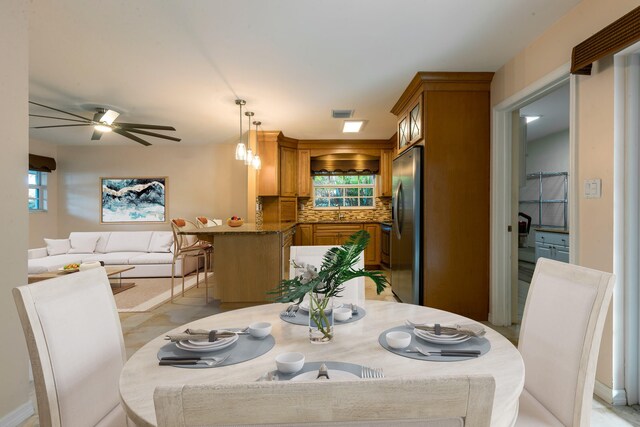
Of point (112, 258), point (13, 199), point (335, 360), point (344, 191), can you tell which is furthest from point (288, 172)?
point (335, 360)

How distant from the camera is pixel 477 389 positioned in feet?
1.22

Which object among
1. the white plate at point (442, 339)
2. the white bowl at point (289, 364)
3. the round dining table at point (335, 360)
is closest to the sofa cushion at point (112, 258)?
the round dining table at point (335, 360)

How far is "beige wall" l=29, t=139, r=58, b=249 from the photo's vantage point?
602cm

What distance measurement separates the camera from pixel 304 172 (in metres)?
6.16

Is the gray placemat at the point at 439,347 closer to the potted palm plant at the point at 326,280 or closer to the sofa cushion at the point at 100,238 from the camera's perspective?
the potted palm plant at the point at 326,280

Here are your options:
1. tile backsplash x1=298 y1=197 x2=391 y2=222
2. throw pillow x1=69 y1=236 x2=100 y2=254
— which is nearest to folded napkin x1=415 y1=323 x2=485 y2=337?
tile backsplash x1=298 y1=197 x2=391 y2=222

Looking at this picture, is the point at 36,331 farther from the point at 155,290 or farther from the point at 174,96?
the point at 155,290

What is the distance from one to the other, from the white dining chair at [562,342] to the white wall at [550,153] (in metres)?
5.60

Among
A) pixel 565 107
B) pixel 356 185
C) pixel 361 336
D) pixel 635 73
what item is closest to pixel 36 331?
pixel 361 336

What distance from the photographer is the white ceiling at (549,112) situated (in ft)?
12.4

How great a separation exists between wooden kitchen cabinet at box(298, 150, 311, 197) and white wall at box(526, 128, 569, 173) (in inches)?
167

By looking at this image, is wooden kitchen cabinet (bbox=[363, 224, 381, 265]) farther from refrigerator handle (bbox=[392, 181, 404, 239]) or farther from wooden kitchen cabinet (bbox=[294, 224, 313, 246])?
refrigerator handle (bbox=[392, 181, 404, 239])

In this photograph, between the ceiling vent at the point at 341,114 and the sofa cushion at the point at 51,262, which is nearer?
the ceiling vent at the point at 341,114

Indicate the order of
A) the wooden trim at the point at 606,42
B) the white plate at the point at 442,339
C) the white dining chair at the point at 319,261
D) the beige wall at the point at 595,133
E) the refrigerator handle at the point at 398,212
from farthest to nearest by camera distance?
1. the refrigerator handle at the point at 398,212
2. the beige wall at the point at 595,133
3. the white dining chair at the point at 319,261
4. the wooden trim at the point at 606,42
5. the white plate at the point at 442,339
